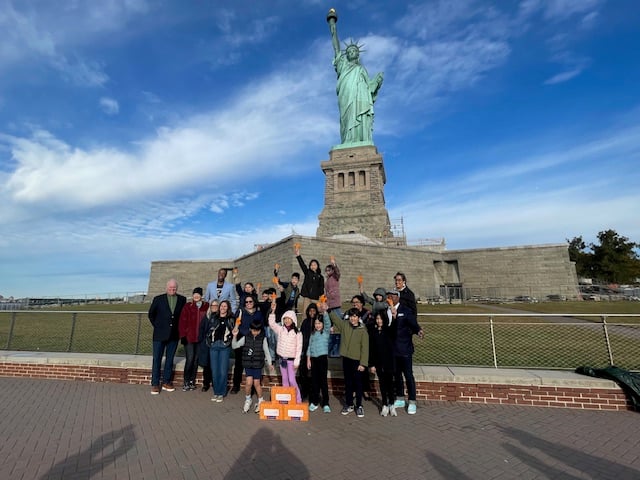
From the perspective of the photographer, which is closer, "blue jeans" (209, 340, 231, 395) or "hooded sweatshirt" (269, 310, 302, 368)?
"hooded sweatshirt" (269, 310, 302, 368)

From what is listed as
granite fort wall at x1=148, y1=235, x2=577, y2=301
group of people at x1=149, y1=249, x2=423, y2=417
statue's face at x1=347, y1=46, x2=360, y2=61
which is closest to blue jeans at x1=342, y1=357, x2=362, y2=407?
group of people at x1=149, y1=249, x2=423, y2=417

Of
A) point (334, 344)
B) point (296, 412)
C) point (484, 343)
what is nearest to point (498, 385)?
point (334, 344)

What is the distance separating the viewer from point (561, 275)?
2909 cm

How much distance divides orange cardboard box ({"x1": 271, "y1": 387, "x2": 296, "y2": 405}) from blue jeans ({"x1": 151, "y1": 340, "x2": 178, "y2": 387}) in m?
2.50

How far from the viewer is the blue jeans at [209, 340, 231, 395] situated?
5984mm

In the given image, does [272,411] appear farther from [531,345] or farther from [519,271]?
[519,271]

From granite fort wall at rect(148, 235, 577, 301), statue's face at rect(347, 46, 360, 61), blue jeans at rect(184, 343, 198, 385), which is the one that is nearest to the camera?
blue jeans at rect(184, 343, 198, 385)

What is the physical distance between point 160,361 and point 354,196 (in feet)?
118

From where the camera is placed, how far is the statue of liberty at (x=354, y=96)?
4378 cm

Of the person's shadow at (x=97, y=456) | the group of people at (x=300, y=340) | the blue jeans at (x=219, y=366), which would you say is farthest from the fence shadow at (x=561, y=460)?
the person's shadow at (x=97, y=456)

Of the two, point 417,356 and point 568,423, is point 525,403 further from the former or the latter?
point 417,356

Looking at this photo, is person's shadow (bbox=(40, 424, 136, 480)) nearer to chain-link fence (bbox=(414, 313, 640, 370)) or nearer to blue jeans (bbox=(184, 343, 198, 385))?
blue jeans (bbox=(184, 343, 198, 385))

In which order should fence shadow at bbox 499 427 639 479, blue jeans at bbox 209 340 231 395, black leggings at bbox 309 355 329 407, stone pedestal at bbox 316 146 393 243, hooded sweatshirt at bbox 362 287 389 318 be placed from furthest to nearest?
stone pedestal at bbox 316 146 393 243, blue jeans at bbox 209 340 231 395, hooded sweatshirt at bbox 362 287 389 318, black leggings at bbox 309 355 329 407, fence shadow at bbox 499 427 639 479

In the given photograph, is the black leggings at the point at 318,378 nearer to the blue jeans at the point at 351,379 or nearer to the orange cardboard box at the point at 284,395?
the blue jeans at the point at 351,379
